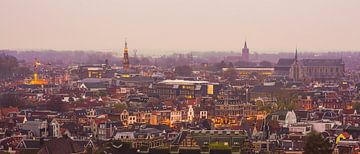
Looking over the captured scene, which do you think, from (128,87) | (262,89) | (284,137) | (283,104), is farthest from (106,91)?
(284,137)

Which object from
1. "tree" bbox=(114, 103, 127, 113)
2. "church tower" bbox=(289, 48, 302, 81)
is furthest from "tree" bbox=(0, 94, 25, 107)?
"church tower" bbox=(289, 48, 302, 81)

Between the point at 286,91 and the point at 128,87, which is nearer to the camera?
the point at 286,91

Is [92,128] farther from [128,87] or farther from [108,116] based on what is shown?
[128,87]

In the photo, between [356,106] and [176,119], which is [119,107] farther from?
[356,106]

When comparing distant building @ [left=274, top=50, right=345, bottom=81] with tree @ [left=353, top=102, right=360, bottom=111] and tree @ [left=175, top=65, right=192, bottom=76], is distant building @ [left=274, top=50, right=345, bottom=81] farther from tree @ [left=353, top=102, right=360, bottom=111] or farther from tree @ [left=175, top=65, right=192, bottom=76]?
tree @ [left=353, top=102, right=360, bottom=111]

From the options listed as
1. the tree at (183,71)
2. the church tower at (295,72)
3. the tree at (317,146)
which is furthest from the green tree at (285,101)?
the tree at (183,71)

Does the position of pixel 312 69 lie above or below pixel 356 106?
below

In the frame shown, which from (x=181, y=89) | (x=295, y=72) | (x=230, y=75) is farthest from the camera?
(x=230, y=75)

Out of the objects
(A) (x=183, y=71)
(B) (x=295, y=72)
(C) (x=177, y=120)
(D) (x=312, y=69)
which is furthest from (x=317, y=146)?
(D) (x=312, y=69)
